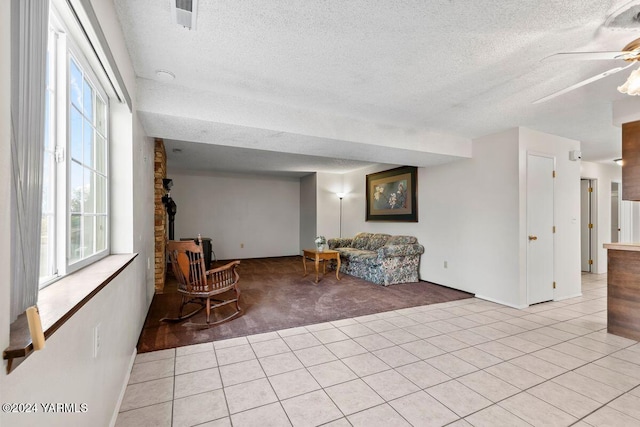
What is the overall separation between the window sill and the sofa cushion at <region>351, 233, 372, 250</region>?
5.04 meters

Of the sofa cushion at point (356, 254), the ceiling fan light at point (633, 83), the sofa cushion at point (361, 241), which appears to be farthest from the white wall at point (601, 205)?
the ceiling fan light at point (633, 83)

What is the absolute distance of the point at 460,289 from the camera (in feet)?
15.2

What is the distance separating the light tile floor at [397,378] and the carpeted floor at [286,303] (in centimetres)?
23

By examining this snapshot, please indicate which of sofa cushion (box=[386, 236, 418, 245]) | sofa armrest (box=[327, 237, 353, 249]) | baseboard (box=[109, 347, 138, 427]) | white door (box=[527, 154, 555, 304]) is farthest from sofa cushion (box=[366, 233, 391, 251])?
baseboard (box=[109, 347, 138, 427])

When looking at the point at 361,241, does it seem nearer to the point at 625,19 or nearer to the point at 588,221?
the point at 588,221

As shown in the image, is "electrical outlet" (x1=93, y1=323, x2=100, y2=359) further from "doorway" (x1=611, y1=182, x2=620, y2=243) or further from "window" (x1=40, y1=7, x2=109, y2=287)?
"doorway" (x1=611, y1=182, x2=620, y2=243)

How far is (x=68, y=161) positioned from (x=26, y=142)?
0.72 m

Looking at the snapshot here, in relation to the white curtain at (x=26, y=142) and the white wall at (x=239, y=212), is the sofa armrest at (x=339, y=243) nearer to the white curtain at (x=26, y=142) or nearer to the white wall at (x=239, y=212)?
the white wall at (x=239, y=212)

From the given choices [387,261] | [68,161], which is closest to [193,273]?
[68,161]

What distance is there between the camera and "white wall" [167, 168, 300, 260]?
7.44 meters

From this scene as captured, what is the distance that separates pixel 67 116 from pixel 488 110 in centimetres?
369

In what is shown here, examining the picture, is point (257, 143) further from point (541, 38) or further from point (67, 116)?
point (541, 38)

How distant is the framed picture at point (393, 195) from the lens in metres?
5.58

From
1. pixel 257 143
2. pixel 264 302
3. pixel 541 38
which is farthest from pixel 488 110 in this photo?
pixel 264 302
